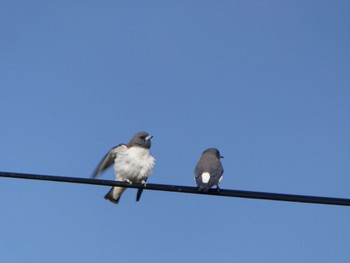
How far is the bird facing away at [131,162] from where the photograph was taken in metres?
11.5

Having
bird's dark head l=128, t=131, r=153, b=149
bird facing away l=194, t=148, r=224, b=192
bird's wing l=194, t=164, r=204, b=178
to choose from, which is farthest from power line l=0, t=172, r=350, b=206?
bird's dark head l=128, t=131, r=153, b=149

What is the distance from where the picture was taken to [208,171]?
393 inches

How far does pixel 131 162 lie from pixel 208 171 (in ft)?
6.27

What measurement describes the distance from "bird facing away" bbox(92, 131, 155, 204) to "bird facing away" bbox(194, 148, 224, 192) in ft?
3.28

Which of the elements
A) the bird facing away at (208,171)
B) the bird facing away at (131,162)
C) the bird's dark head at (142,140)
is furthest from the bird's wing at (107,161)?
the bird facing away at (208,171)

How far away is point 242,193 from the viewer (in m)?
6.89

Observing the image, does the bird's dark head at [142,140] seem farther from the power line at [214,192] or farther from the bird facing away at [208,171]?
the power line at [214,192]

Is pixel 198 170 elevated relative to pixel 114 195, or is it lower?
elevated

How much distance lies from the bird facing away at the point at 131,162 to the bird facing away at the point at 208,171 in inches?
39.3

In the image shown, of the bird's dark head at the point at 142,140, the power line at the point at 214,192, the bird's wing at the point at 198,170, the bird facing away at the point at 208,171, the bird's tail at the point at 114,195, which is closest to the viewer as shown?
the power line at the point at 214,192

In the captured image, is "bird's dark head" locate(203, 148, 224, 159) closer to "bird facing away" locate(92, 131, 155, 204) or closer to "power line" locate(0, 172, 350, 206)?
"bird facing away" locate(92, 131, 155, 204)

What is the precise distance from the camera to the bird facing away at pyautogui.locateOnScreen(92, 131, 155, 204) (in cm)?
1147

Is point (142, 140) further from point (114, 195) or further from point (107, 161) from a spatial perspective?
point (114, 195)

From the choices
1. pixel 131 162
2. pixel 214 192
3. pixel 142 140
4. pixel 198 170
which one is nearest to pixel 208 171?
pixel 198 170
